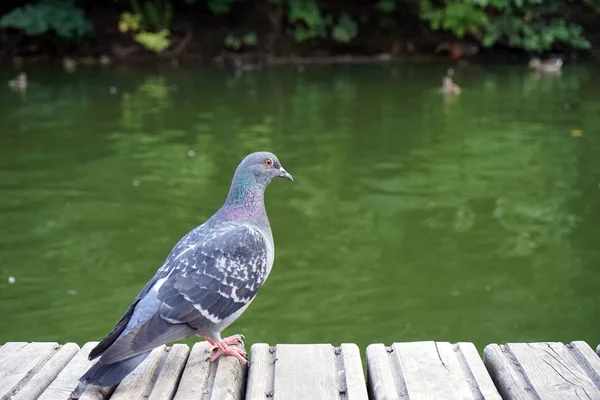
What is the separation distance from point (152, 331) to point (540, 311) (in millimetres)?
3516

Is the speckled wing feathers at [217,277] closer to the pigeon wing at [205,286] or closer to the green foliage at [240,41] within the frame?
the pigeon wing at [205,286]

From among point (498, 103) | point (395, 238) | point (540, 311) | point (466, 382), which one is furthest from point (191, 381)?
point (498, 103)

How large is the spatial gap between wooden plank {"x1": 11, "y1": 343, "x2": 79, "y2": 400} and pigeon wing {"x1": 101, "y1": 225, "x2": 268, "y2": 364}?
1.00ft

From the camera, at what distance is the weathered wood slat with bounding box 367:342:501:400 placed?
8.97ft

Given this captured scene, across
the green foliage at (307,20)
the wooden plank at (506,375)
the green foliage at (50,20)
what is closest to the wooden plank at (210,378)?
the wooden plank at (506,375)

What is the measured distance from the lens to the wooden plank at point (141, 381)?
9.09 ft

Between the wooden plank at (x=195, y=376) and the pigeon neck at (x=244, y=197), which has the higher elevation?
the pigeon neck at (x=244, y=197)

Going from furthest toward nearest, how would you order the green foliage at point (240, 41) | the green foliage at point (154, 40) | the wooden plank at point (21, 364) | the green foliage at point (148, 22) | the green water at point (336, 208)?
the green foliage at point (240, 41) < the green foliage at point (148, 22) < the green foliage at point (154, 40) < the green water at point (336, 208) < the wooden plank at point (21, 364)

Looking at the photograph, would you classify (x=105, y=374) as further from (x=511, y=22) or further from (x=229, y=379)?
(x=511, y=22)

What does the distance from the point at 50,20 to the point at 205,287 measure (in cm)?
1701

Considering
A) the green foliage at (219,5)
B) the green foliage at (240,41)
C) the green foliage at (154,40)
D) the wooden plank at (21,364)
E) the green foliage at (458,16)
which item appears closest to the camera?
the wooden plank at (21,364)

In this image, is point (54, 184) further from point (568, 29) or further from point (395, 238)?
point (568, 29)

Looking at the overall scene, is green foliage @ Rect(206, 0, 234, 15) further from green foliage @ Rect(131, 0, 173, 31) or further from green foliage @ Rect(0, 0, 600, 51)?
green foliage @ Rect(131, 0, 173, 31)

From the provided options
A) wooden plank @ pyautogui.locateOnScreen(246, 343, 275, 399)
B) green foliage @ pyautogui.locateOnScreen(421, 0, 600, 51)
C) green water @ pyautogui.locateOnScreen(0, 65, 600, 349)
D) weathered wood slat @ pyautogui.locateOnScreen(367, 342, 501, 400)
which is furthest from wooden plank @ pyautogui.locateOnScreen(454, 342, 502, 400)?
green foliage @ pyautogui.locateOnScreen(421, 0, 600, 51)
